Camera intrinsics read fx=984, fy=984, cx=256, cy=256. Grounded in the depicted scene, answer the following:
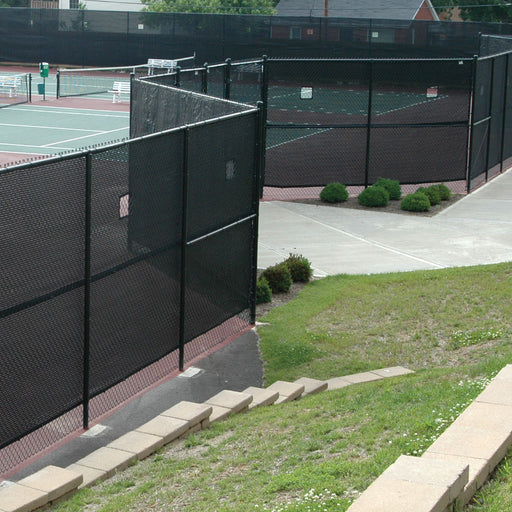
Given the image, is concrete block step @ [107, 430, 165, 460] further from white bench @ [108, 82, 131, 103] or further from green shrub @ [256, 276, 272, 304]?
white bench @ [108, 82, 131, 103]

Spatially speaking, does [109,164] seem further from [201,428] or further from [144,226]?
[201,428]

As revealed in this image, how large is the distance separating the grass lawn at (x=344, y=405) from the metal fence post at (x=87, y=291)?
1.25m

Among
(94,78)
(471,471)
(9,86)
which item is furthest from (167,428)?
(94,78)

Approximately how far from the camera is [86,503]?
24.7 feet

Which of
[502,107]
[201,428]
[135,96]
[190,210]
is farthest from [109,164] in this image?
[502,107]

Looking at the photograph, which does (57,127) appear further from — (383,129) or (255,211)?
(255,211)

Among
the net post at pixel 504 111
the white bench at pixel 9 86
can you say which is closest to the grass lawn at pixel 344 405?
the net post at pixel 504 111

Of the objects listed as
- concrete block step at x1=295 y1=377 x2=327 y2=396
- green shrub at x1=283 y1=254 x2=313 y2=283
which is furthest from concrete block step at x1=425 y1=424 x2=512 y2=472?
green shrub at x1=283 y1=254 x2=313 y2=283

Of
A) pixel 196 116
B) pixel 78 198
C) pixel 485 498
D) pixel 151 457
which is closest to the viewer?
pixel 485 498

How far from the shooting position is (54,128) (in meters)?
33.9

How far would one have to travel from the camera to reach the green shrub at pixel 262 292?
14.1 meters

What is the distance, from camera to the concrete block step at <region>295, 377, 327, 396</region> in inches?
423

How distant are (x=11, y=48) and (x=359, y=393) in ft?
168

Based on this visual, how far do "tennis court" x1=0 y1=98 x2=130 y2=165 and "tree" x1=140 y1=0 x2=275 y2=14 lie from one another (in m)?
20.4
